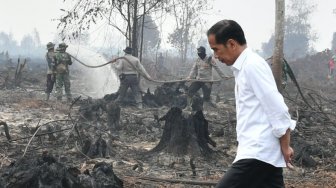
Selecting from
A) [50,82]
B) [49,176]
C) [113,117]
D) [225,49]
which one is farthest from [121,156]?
[50,82]

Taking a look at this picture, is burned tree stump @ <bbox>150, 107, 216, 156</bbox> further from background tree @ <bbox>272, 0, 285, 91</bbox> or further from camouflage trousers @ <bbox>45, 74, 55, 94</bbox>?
camouflage trousers @ <bbox>45, 74, 55, 94</bbox>

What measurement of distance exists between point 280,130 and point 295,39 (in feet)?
226

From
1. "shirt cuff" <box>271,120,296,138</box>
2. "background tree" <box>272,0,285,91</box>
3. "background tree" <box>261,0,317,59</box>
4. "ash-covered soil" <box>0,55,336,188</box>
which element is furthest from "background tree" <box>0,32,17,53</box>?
"shirt cuff" <box>271,120,296,138</box>

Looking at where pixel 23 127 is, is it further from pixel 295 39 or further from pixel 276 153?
pixel 295 39

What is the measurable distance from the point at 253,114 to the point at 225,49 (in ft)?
1.39

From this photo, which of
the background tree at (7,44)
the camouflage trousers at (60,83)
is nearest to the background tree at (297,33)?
the camouflage trousers at (60,83)

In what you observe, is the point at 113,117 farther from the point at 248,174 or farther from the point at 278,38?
the point at 248,174

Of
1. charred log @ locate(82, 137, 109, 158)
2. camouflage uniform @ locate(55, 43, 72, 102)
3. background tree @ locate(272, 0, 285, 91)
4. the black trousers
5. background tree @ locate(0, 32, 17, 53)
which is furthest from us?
background tree @ locate(0, 32, 17, 53)

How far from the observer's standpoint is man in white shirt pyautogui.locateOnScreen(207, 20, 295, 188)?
2500 millimetres

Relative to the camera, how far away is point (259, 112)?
2578 millimetres

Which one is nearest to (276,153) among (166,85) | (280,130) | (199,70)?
(280,130)

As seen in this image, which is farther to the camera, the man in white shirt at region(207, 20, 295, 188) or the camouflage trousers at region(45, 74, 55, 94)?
the camouflage trousers at region(45, 74, 55, 94)

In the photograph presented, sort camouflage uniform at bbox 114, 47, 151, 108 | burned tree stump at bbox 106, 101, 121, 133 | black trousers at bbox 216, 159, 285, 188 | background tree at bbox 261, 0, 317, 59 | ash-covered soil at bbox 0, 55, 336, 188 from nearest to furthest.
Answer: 1. black trousers at bbox 216, 159, 285, 188
2. ash-covered soil at bbox 0, 55, 336, 188
3. burned tree stump at bbox 106, 101, 121, 133
4. camouflage uniform at bbox 114, 47, 151, 108
5. background tree at bbox 261, 0, 317, 59

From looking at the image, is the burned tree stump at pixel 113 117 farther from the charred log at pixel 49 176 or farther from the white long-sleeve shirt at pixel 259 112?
the white long-sleeve shirt at pixel 259 112
